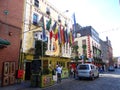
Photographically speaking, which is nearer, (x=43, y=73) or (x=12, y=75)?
(x=43, y=73)

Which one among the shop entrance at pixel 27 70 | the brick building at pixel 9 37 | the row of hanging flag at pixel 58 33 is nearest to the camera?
the brick building at pixel 9 37

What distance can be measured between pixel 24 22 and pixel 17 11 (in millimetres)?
2037

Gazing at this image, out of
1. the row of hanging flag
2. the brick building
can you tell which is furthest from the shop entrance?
the row of hanging flag

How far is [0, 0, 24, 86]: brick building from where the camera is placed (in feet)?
53.1

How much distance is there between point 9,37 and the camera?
1722cm

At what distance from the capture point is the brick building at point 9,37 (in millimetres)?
16188

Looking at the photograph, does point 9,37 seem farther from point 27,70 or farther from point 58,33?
point 58,33

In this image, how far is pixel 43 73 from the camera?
15883 millimetres

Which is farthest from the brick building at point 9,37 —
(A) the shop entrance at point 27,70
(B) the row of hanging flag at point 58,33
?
(B) the row of hanging flag at point 58,33

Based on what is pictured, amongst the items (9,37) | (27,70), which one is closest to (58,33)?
(27,70)

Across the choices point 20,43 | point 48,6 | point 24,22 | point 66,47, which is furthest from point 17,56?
point 66,47

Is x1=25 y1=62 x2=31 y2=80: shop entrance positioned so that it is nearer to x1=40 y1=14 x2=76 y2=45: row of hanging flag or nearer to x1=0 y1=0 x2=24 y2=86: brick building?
x1=0 y1=0 x2=24 y2=86: brick building

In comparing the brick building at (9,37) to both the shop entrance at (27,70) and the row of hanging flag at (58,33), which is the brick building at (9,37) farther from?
the row of hanging flag at (58,33)

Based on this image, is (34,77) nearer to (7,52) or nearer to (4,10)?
(7,52)
